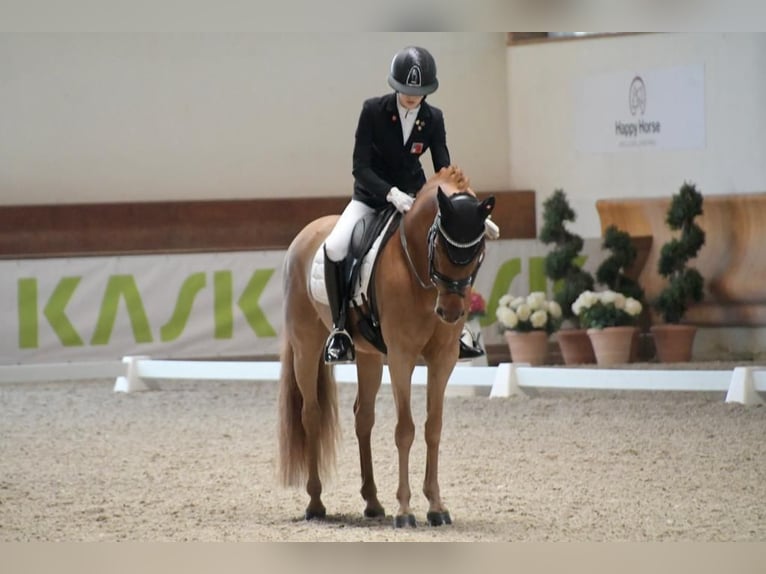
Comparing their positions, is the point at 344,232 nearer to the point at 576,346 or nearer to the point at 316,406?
the point at 316,406

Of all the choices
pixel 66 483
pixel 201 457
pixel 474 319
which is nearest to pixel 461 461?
pixel 201 457

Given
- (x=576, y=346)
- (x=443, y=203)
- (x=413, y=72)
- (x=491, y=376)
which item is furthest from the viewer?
(x=576, y=346)

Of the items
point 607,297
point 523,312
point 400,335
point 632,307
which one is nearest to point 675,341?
point 632,307

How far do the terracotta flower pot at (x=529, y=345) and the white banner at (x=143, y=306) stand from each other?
1.83ft

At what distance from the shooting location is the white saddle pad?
4.43 m

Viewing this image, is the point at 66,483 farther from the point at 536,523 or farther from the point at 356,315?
the point at 536,523

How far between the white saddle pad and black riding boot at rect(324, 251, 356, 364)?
1.7 inches

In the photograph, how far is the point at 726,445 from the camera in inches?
242

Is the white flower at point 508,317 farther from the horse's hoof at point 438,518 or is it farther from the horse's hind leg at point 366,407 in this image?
the horse's hoof at point 438,518

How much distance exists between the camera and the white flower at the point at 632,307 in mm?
10188

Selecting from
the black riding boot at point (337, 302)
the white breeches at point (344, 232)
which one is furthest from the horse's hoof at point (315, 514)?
the white breeches at point (344, 232)

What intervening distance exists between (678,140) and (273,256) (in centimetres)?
354

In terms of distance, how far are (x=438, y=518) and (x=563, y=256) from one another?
6494mm

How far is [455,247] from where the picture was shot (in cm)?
391
